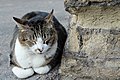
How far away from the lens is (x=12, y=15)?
15.7 feet

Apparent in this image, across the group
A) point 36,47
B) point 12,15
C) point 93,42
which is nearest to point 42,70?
point 36,47

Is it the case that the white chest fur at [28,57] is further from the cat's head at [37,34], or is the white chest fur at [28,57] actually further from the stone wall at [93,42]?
the stone wall at [93,42]

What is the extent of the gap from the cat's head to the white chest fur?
0.19ft

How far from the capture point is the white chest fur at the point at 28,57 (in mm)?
2602

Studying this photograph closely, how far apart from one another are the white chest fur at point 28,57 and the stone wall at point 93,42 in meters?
0.21

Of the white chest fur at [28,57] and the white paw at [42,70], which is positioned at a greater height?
the white chest fur at [28,57]

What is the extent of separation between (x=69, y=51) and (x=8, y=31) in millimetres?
1625

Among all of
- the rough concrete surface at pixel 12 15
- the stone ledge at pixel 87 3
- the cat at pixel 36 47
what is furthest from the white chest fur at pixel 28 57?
the stone ledge at pixel 87 3

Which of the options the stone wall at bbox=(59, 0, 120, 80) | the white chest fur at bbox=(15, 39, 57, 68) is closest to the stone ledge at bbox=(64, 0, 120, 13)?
the stone wall at bbox=(59, 0, 120, 80)

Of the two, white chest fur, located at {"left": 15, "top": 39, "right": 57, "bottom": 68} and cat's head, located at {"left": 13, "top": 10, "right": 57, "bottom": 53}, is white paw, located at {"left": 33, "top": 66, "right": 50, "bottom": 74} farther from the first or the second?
cat's head, located at {"left": 13, "top": 10, "right": 57, "bottom": 53}

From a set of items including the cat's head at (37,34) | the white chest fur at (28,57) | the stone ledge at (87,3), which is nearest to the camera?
the stone ledge at (87,3)

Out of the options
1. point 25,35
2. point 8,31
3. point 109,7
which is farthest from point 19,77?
point 8,31

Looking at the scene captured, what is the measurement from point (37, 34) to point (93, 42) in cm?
42

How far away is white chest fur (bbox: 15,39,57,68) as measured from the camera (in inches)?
102
